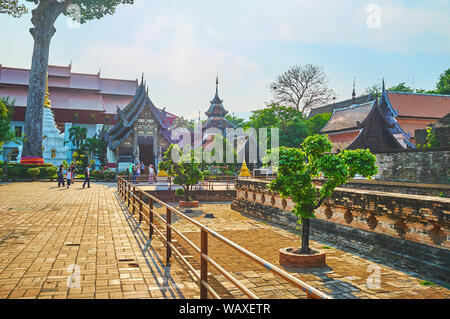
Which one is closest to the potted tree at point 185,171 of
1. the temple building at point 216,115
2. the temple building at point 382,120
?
the temple building at point 382,120

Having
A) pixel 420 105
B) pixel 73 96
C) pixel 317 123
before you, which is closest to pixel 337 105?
pixel 317 123

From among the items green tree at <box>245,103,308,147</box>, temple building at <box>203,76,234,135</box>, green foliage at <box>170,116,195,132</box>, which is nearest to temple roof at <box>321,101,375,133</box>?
green tree at <box>245,103,308,147</box>

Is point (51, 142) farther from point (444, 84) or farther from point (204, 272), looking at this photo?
point (444, 84)

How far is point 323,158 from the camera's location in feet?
22.1

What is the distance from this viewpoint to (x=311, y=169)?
699 cm

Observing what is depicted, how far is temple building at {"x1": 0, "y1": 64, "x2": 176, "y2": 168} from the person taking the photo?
53.4 metres

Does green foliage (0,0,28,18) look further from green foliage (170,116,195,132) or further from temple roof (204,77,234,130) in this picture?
green foliage (170,116,195,132)

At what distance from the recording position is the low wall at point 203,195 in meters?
19.8

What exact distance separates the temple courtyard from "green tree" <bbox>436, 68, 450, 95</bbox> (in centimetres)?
5076

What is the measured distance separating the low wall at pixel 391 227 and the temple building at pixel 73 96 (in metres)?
47.8

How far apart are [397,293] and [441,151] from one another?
34.3 feet

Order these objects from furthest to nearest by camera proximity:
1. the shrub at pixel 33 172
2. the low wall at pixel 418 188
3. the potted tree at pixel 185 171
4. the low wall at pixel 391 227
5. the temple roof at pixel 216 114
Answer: the temple roof at pixel 216 114 → the shrub at pixel 33 172 → the potted tree at pixel 185 171 → the low wall at pixel 418 188 → the low wall at pixel 391 227

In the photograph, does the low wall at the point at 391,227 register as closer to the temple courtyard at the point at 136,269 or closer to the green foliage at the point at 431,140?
the temple courtyard at the point at 136,269
